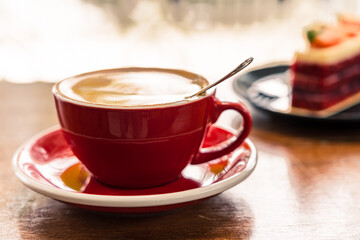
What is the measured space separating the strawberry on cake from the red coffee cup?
1.25 ft

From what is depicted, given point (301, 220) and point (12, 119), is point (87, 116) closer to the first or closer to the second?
point (301, 220)

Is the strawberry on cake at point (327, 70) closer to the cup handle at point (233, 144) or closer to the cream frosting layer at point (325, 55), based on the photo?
the cream frosting layer at point (325, 55)

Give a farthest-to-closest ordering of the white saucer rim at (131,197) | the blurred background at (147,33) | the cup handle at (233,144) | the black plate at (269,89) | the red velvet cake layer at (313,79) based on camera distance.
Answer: the blurred background at (147,33) < the red velvet cake layer at (313,79) < the black plate at (269,89) < the cup handle at (233,144) < the white saucer rim at (131,197)

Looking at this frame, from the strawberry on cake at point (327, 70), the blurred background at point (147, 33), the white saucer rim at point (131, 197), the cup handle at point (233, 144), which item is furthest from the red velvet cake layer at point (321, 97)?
the blurred background at point (147, 33)

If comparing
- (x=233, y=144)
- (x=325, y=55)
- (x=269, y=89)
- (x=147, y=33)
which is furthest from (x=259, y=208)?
(x=147, y=33)

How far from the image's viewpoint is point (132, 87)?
1.69 ft

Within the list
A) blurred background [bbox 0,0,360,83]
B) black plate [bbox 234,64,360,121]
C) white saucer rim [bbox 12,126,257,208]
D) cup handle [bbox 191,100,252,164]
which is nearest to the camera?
white saucer rim [bbox 12,126,257,208]

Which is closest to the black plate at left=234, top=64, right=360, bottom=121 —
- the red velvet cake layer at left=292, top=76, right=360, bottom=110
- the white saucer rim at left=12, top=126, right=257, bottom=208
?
the red velvet cake layer at left=292, top=76, right=360, bottom=110

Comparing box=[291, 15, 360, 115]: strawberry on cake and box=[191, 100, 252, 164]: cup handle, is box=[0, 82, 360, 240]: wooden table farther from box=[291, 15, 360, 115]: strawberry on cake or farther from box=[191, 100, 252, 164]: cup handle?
box=[291, 15, 360, 115]: strawberry on cake

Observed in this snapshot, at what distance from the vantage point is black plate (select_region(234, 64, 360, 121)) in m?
0.80

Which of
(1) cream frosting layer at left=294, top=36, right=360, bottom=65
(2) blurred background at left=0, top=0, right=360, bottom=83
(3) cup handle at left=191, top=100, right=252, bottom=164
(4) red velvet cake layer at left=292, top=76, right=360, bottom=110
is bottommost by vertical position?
(2) blurred background at left=0, top=0, right=360, bottom=83

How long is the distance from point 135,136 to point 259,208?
0.47ft

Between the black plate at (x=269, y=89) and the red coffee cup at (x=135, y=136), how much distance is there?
0.26 m

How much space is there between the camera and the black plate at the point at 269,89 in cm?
80
